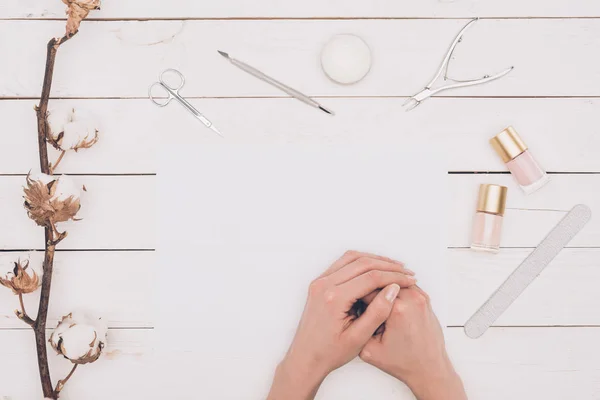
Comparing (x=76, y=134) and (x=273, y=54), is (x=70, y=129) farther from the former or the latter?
(x=273, y=54)

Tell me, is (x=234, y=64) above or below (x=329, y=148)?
above

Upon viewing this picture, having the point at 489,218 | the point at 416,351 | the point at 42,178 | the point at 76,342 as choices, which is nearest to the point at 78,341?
the point at 76,342

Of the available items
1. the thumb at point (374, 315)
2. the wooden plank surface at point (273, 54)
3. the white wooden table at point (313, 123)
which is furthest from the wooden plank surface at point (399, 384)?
the wooden plank surface at point (273, 54)

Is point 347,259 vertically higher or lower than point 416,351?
higher

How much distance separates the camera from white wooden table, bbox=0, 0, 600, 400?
70 cm

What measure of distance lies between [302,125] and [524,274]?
0.37m

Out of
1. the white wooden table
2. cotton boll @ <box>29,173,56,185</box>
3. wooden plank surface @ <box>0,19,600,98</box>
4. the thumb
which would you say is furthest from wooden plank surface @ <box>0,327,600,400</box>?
wooden plank surface @ <box>0,19,600,98</box>

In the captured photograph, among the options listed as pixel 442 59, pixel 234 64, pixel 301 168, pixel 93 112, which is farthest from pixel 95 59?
pixel 442 59

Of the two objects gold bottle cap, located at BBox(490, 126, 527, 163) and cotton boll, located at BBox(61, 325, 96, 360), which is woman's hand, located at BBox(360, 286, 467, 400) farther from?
cotton boll, located at BBox(61, 325, 96, 360)

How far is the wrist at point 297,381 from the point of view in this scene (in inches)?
26.1

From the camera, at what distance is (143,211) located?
708 mm

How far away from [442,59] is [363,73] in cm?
11

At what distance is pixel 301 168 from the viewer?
27.9 inches

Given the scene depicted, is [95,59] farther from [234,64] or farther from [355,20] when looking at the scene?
[355,20]
